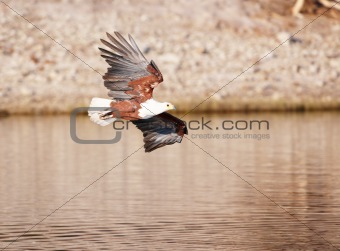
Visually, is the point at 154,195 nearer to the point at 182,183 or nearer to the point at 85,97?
the point at 182,183

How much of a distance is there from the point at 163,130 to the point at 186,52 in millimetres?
24412

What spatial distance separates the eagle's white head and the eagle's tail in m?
0.53

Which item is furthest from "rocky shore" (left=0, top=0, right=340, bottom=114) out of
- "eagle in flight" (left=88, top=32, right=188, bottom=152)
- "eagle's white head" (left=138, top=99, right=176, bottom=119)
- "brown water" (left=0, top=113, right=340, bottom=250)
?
Result: "eagle's white head" (left=138, top=99, right=176, bottom=119)

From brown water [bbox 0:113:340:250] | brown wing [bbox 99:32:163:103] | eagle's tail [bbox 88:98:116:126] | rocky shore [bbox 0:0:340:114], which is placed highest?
rocky shore [bbox 0:0:340:114]

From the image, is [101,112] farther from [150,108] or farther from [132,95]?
[150,108]

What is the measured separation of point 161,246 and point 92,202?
5163mm

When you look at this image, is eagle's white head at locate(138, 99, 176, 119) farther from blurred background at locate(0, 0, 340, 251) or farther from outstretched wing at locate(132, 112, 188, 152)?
blurred background at locate(0, 0, 340, 251)

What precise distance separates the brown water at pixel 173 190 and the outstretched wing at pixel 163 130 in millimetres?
1676

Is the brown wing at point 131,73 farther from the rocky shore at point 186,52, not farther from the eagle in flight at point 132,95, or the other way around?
the rocky shore at point 186,52

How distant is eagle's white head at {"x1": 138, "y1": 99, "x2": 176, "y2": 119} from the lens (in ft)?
68.5

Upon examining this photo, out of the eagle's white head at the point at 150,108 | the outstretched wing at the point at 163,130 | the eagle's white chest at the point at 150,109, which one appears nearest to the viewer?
the eagle's white head at the point at 150,108

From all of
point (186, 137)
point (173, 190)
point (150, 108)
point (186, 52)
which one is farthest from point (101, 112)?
point (186, 52)

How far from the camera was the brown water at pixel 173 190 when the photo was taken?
72.1ft

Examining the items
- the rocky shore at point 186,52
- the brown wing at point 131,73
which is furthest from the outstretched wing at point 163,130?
the rocky shore at point 186,52
